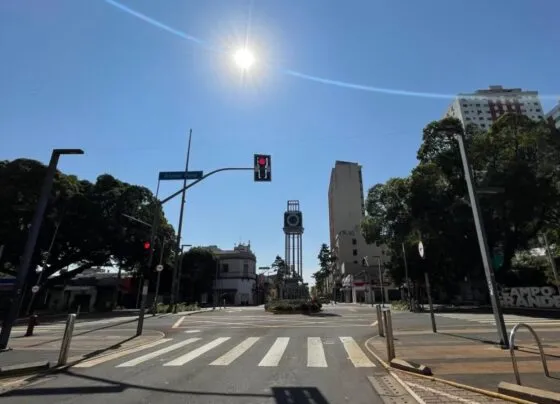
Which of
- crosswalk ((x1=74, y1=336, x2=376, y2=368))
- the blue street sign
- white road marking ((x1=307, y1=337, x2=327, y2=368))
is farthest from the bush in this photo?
the blue street sign

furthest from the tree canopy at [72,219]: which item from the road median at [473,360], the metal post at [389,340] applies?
the metal post at [389,340]

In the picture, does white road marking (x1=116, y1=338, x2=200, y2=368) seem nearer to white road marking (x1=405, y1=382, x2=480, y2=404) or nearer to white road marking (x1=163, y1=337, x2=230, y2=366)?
white road marking (x1=163, y1=337, x2=230, y2=366)

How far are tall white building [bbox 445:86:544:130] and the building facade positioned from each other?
243 ft

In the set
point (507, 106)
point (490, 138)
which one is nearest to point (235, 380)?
point (490, 138)

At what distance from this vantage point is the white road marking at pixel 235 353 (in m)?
8.81

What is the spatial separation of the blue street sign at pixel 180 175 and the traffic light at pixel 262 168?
3137mm

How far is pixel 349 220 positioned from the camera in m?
102

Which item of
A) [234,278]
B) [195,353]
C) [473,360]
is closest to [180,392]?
[195,353]

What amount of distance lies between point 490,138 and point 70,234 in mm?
40905

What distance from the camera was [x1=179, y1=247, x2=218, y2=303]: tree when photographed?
6214cm

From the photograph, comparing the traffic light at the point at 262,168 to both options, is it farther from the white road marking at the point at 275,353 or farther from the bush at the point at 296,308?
the bush at the point at 296,308

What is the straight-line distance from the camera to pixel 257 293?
266 ft

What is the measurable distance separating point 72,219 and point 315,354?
33656 millimetres

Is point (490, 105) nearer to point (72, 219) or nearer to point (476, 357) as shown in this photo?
point (72, 219)
